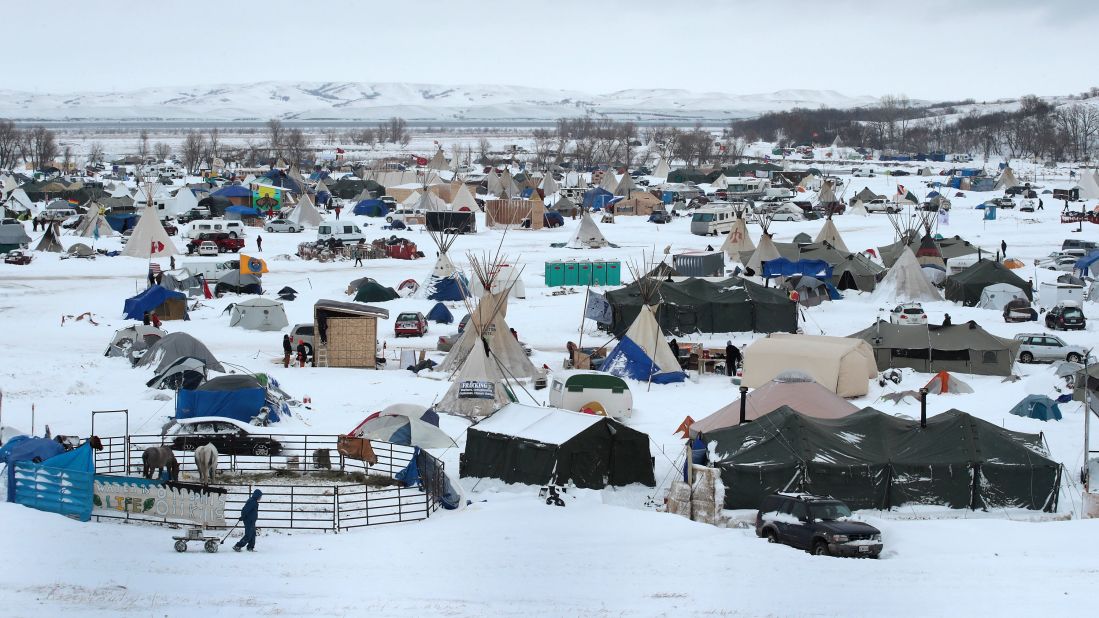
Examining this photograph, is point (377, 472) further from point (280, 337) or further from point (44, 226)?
point (44, 226)

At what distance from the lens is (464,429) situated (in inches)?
765

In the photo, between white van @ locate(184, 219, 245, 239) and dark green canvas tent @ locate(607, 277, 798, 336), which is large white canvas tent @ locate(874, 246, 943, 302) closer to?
dark green canvas tent @ locate(607, 277, 798, 336)

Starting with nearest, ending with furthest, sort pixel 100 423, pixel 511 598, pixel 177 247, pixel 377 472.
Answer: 1. pixel 511 598
2. pixel 377 472
3. pixel 100 423
4. pixel 177 247

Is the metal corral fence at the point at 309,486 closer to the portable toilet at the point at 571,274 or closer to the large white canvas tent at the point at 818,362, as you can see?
the large white canvas tent at the point at 818,362

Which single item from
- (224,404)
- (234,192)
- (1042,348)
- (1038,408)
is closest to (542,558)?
(224,404)

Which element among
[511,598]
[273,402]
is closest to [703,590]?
[511,598]

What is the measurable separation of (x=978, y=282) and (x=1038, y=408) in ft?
43.6

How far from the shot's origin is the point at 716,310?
2847 cm

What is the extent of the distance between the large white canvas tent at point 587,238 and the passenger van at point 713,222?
5.68 metres

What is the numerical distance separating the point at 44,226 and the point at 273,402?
120ft

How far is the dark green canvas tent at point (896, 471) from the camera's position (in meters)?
15.4

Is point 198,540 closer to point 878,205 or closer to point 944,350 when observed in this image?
point 944,350

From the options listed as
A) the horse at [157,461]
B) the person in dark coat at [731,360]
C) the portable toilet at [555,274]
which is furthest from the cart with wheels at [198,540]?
the portable toilet at [555,274]

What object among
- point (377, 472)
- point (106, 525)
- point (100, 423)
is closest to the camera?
point (106, 525)
